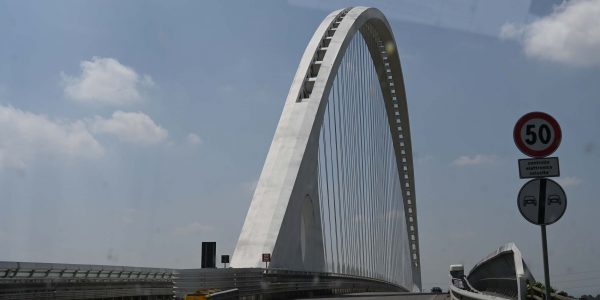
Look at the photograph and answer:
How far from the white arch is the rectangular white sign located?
18306 mm

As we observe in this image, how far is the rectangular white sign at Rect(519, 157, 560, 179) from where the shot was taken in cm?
727

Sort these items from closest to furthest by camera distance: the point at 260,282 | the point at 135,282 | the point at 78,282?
the point at 78,282 < the point at 260,282 < the point at 135,282

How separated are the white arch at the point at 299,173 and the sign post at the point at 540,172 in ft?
60.3

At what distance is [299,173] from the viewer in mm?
28406

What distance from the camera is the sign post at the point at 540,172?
699cm

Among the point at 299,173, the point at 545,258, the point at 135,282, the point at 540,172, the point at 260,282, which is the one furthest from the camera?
the point at 299,173

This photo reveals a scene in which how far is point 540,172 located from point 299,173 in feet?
69.8

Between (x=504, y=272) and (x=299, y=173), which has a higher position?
(x=299, y=173)

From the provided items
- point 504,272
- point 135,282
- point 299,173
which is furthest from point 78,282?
point 504,272

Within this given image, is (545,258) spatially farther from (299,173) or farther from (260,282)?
Answer: (299,173)

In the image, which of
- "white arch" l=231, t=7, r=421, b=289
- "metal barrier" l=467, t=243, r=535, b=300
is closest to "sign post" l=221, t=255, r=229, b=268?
"white arch" l=231, t=7, r=421, b=289

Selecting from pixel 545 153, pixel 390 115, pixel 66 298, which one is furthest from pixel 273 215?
pixel 390 115

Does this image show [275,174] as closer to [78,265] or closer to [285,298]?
[285,298]

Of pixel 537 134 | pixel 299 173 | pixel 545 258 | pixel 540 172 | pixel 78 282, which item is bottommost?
pixel 78 282
